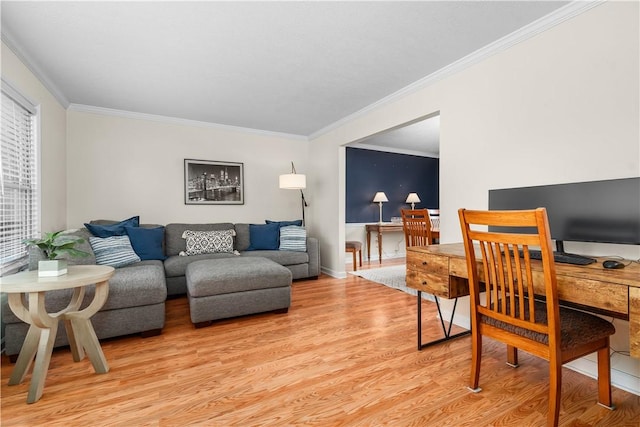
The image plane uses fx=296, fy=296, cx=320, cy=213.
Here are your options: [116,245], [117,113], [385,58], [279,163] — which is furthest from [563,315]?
[117,113]

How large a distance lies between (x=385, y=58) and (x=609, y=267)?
2.13 meters

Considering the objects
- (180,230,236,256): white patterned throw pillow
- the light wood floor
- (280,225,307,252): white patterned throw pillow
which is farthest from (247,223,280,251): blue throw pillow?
the light wood floor

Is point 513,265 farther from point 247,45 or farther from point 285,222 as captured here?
point 285,222

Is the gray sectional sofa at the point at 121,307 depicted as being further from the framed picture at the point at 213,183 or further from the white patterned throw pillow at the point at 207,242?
A: the framed picture at the point at 213,183

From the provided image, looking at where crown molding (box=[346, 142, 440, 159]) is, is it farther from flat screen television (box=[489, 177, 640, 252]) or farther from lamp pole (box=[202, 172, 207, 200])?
flat screen television (box=[489, 177, 640, 252])

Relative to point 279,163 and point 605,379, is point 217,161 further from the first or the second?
point 605,379

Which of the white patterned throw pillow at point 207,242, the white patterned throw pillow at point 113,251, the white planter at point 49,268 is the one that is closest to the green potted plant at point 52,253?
the white planter at point 49,268

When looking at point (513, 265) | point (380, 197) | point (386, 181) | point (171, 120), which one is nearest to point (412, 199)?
point (386, 181)

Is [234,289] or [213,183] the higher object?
[213,183]

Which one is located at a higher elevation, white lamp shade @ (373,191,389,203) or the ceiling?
the ceiling

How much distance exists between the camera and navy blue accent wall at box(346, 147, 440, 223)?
5.84 metres

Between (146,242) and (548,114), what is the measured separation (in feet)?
13.6

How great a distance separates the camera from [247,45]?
233cm

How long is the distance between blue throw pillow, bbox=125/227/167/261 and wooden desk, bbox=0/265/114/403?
1.57 m
